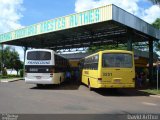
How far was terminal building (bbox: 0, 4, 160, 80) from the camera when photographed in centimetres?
2559

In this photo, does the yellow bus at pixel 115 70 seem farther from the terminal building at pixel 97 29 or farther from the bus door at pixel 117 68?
the terminal building at pixel 97 29

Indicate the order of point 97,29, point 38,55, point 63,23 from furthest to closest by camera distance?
point 97,29 → point 63,23 → point 38,55

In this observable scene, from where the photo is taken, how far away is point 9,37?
40.2 m

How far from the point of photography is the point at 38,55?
989 inches

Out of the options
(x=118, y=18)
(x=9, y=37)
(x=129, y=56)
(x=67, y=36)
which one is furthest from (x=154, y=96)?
(x=9, y=37)

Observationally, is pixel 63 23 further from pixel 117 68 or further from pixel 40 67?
pixel 117 68

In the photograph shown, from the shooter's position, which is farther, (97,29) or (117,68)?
(97,29)

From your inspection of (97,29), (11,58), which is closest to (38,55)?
(97,29)

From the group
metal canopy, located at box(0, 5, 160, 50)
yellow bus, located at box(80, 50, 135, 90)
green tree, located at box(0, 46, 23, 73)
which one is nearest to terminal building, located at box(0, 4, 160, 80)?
metal canopy, located at box(0, 5, 160, 50)

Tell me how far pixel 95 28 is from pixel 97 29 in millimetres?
662

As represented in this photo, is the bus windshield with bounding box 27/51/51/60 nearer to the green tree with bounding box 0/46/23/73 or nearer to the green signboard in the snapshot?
the green signboard

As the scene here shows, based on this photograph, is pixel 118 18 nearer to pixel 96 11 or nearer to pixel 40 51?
pixel 96 11

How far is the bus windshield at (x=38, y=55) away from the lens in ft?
82.3

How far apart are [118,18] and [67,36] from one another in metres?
12.4
